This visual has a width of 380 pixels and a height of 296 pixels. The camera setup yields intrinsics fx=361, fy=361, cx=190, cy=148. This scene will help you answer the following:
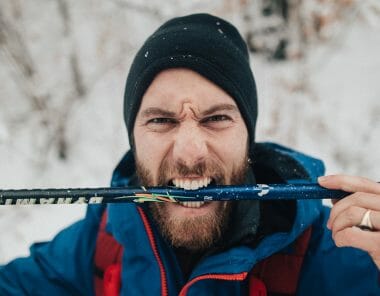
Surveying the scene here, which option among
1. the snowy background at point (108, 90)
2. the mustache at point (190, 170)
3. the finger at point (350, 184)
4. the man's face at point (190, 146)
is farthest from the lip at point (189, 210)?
the snowy background at point (108, 90)

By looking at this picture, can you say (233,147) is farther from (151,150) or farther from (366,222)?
(366,222)

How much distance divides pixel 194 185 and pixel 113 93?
5295 mm

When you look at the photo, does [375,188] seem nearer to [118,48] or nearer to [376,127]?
[376,127]

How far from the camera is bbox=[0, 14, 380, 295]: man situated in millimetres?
1521

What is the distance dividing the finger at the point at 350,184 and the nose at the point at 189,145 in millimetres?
529

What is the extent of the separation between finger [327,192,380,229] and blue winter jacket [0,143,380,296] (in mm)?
338

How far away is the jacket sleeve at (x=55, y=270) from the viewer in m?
1.91

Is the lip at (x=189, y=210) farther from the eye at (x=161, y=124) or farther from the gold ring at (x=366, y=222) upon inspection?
the gold ring at (x=366, y=222)

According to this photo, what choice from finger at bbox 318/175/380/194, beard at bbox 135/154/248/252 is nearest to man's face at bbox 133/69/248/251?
beard at bbox 135/154/248/252

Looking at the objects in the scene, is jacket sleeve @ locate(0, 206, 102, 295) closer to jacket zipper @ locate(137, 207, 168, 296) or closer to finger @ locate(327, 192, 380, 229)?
jacket zipper @ locate(137, 207, 168, 296)

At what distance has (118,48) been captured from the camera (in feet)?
19.8

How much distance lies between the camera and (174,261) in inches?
67.2

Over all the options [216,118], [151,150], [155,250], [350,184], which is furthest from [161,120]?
[350,184]

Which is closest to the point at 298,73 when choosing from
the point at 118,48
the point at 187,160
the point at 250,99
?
the point at 118,48
